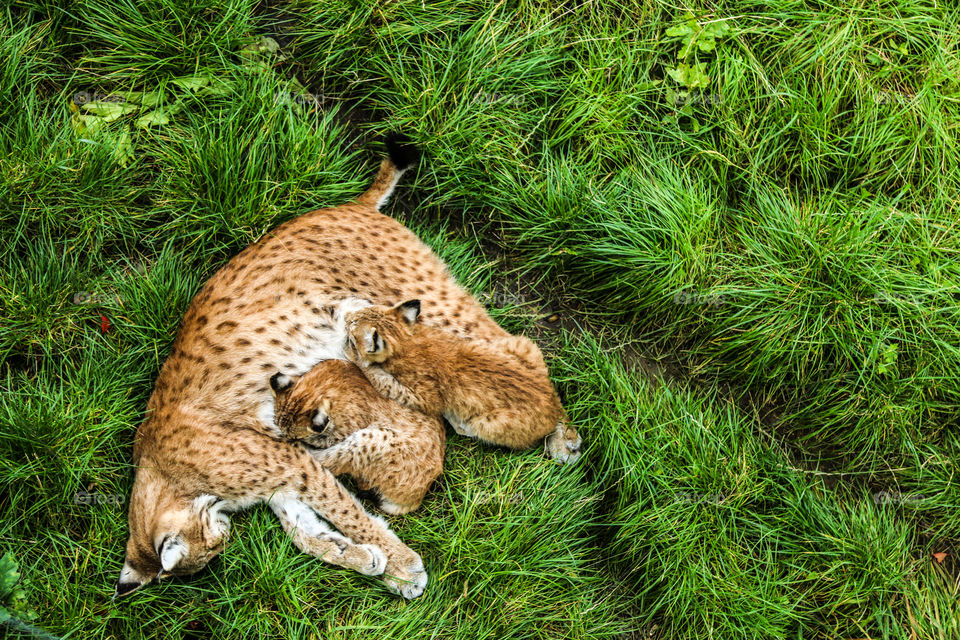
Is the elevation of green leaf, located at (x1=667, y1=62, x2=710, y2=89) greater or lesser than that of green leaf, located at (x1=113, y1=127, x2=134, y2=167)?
lesser

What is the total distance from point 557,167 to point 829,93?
173 cm

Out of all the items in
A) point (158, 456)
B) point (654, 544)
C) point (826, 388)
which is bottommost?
point (654, 544)

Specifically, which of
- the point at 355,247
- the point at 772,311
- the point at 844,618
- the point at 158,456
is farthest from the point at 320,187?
the point at 844,618

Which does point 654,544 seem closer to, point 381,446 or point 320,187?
point 381,446

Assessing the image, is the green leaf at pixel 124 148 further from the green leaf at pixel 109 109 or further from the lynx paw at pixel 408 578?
the lynx paw at pixel 408 578

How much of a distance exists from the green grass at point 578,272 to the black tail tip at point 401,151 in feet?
0.23

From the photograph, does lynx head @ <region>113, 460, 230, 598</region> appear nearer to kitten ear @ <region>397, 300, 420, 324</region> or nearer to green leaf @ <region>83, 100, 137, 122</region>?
kitten ear @ <region>397, 300, 420, 324</region>

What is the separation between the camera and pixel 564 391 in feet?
14.8

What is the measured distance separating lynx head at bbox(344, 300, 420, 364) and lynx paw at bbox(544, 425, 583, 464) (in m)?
1.05

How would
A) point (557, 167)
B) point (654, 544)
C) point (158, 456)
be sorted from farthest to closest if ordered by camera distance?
1. point (557, 167)
2. point (654, 544)
3. point (158, 456)

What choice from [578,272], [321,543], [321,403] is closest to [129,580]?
[321,543]

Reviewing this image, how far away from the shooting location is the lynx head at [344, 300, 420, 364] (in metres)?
3.97

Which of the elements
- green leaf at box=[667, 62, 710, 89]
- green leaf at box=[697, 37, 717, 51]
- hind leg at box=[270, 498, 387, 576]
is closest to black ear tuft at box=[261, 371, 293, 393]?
hind leg at box=[270, 498, 387, 576]

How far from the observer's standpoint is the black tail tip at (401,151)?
4.39 metres
